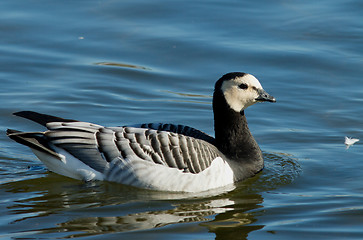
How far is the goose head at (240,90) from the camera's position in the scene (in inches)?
465

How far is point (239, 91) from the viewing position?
11836 millimetres

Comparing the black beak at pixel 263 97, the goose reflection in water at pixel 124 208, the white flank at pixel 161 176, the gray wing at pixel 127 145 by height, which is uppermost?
the black beak at pixel 263 97

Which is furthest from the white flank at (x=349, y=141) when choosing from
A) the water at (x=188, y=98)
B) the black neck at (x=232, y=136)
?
the black neck at (x=232, y=136)

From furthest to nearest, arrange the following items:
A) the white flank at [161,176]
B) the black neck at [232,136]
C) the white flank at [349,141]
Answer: the white flank at [349,141], the black neck at [232,136], the white flank at [161,176]

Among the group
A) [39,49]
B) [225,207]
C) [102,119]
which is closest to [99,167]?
[225,207]

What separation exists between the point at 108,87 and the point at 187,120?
7.66ft

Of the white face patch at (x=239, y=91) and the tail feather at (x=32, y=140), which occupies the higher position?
the white face patch at (x=239, y=91)

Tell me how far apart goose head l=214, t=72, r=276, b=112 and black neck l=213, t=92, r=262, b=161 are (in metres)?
0.19

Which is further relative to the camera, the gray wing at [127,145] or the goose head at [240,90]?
the goose head at [240,90]

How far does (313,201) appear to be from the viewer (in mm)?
10938

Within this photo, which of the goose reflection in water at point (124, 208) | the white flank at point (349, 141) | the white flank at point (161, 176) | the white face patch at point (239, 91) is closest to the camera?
the goose reflection in water at point (124, 208)

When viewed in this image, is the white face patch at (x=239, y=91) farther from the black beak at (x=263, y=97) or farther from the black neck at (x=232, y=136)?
the black neck at (x=232, y=136)

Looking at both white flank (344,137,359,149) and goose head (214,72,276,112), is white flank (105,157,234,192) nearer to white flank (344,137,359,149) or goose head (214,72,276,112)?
goose head (214,72,276,112)

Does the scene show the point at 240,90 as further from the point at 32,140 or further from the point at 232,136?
the point at 32,140
